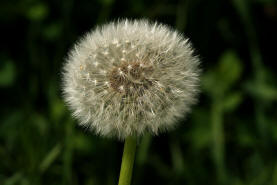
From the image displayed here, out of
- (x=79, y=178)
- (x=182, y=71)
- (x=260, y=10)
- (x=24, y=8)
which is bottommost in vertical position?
(x=79, y=178)

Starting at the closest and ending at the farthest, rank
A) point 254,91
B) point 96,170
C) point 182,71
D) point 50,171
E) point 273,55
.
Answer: point 182,71
point 50,171
point 96,170
point 254,91
point 273,55

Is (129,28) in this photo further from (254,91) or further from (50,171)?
(254,91)

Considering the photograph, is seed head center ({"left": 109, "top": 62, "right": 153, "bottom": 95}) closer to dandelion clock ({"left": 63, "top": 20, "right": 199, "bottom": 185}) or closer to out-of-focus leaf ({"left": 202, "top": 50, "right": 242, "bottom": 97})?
dandelion clock ({"left": 63, "top": 20, "right": 199, "bottom": 185})

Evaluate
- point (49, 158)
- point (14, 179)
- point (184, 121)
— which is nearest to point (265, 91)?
point (184, 121)

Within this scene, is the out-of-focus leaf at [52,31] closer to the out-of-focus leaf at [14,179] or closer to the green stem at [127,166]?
the out-of-focus leaf at [14,179]

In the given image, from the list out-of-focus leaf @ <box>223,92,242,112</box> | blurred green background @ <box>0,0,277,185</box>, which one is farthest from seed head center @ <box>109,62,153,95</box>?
out-of-focus leaf @ <box>223,92,242,112</box>

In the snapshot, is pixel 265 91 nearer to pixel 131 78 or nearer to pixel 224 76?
pixel 224 76

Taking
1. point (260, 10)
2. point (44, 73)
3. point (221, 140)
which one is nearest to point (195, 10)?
point (260, 10)
